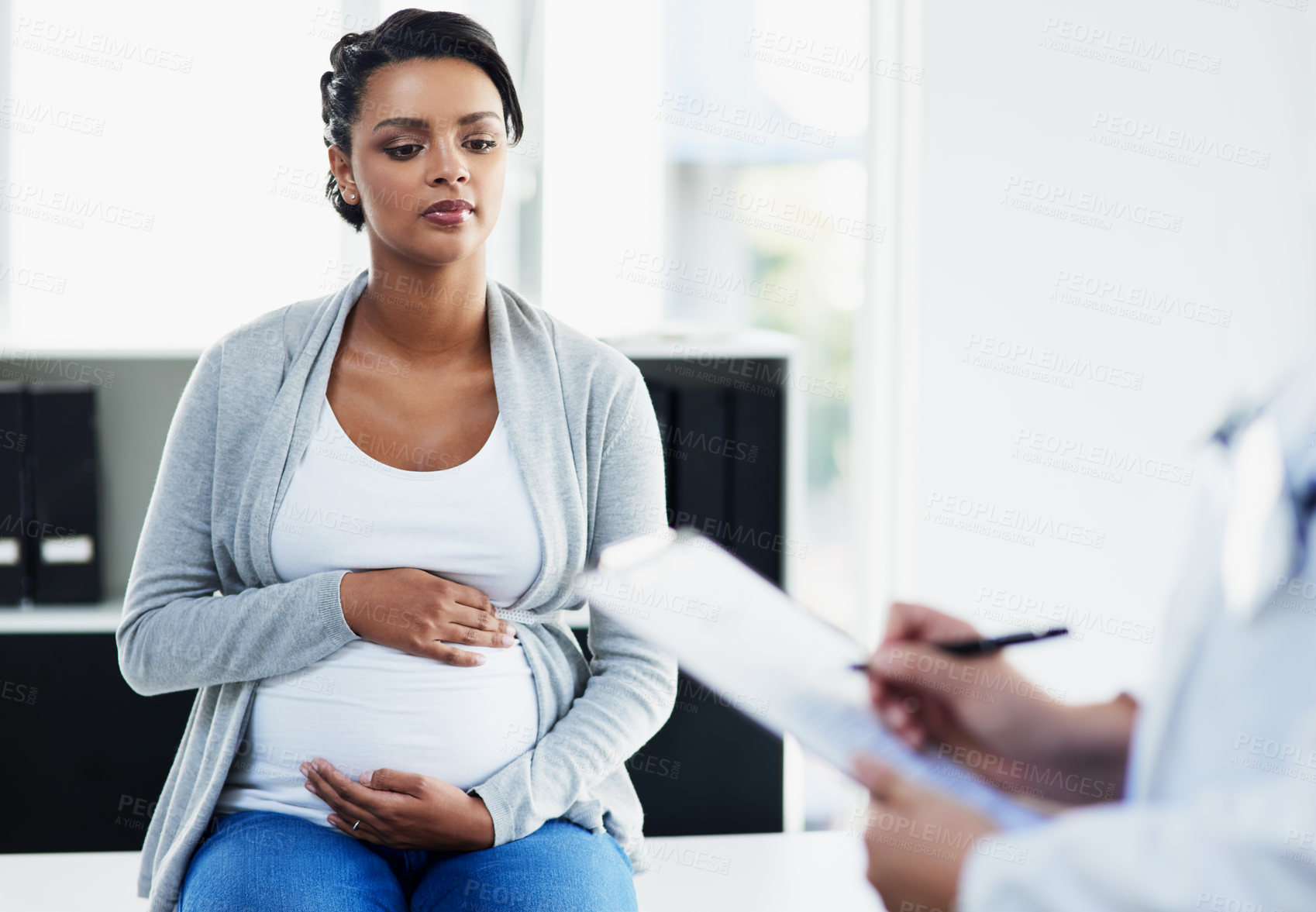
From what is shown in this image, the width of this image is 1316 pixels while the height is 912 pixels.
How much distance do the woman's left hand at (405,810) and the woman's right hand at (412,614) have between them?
0.48 feet

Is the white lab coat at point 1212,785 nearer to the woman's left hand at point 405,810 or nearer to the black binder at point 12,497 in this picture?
the woman's left hand at point 405,810

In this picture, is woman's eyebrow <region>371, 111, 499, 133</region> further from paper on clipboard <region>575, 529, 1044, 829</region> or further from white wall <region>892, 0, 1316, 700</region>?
Answer: white wall <region>892, 0, 1316, 700</region>

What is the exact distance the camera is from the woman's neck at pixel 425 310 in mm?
1473

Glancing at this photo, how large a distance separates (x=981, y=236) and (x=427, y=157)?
4.52 feet

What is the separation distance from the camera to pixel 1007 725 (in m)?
0.89

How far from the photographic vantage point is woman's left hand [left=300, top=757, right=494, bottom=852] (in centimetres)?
123

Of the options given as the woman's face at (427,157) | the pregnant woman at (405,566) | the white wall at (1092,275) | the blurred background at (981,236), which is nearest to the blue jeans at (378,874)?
the pregnant woman at (405,566)

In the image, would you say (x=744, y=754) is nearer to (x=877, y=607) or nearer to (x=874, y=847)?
(x=877, y=607)

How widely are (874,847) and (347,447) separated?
87 cm

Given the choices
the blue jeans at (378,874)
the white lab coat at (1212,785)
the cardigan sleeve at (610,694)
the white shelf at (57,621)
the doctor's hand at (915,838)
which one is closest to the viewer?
the white lab coat at (1212,785)

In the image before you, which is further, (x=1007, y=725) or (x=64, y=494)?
(x=64, y=494)

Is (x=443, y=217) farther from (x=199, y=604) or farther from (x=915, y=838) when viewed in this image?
(x=915, y=838)

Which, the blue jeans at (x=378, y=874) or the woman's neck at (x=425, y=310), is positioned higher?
the woman's neck at (x=425, y=310)

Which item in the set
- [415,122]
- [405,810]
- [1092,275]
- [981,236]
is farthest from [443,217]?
[1092,275]
